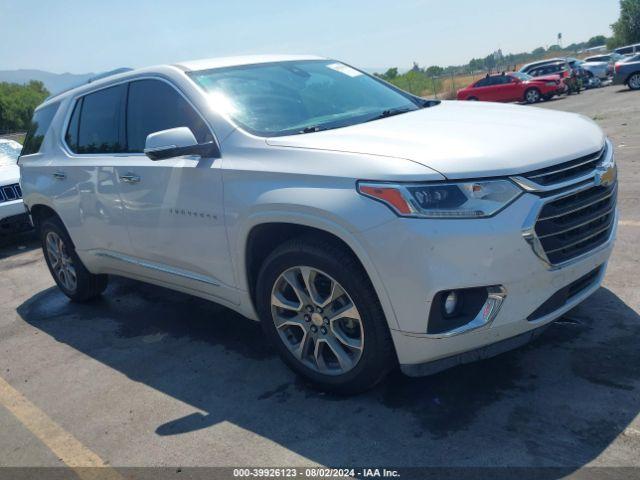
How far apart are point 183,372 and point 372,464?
1.69 m

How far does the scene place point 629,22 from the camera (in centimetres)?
5659

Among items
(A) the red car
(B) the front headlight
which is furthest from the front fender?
(A) the red car

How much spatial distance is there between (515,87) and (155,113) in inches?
947

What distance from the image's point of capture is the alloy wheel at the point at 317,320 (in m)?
3.26

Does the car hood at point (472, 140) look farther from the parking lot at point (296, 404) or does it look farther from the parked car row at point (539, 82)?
the parked car row at point (539, 82)

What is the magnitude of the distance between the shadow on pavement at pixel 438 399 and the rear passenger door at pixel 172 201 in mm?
560

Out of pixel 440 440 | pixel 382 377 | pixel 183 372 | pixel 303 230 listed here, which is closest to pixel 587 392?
pixel 440 440

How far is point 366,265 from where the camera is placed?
298 cm

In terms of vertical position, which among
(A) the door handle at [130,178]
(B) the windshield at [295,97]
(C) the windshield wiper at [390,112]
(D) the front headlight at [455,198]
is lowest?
(D) the front headlight at [455,198]

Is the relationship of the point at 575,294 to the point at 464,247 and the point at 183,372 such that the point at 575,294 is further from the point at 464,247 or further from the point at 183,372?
the point at 183,372

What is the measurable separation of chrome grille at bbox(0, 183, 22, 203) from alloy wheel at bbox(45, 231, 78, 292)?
9.59 ft

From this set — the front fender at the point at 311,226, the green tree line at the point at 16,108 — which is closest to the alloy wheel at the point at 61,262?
the front fender at the point at 311,226

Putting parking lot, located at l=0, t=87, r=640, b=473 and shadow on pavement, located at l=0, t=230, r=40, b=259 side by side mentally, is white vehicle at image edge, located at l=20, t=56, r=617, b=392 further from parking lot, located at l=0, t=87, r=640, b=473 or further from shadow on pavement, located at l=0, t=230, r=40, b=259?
shadow on pavement, located at l=0, t=230, r=40, b=259

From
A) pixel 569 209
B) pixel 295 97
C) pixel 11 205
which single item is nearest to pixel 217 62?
pixel 295 97
